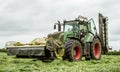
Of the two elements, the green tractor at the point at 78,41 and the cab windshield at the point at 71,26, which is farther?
the cab windshield at the point at 71,26

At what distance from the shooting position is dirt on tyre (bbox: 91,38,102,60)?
19516 millimetres

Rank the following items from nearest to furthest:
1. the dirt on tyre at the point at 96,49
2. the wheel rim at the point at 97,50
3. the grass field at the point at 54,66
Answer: the grass field at the point at 54,66, the dirt on tyre at the point at 96,49, the wheel rim at the point at 97,50

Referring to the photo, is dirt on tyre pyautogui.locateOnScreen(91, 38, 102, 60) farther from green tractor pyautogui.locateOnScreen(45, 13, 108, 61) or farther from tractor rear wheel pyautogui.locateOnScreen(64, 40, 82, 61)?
tractor rear wheel pyautogui.locateOnScreen(64, 40, 82, 61)

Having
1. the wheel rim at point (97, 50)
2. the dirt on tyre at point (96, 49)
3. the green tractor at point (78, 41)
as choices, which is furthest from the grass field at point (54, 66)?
the wheel rim at point (97, 50)

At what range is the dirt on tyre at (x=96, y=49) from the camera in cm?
1952

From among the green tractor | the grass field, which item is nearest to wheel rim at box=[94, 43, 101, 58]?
the green tractor

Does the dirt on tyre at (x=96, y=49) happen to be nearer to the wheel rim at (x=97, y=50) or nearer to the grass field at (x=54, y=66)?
the wheel rim at (x=97, y=50)

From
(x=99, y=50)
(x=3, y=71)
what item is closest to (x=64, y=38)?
(x=99, y=50)

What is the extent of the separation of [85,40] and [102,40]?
8.23 feet

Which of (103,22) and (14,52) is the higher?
(103,22)

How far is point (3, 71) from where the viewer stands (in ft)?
38.8

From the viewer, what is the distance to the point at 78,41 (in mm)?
18016

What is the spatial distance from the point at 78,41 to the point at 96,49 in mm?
2863

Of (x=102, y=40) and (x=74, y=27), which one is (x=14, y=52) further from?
(x=102, y=40)
